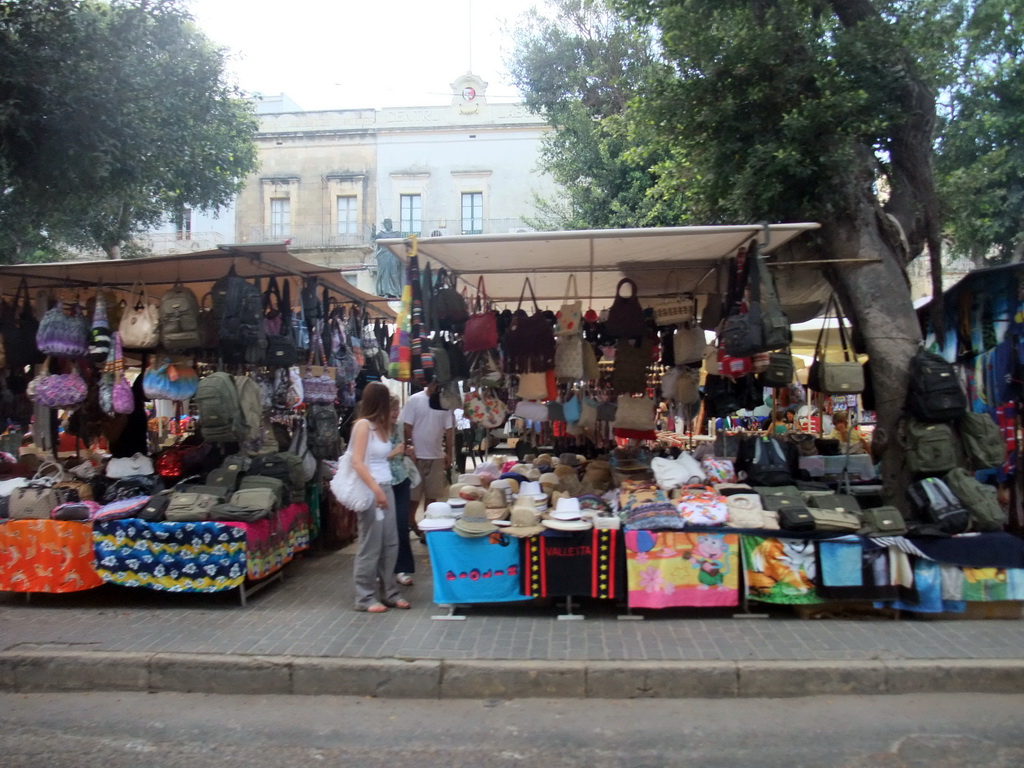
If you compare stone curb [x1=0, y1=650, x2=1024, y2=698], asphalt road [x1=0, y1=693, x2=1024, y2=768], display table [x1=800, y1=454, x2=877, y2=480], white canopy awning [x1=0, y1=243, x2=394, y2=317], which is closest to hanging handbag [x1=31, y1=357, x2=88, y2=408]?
white canopy awning [x1=0, y1=243, x2=394, y2=317]

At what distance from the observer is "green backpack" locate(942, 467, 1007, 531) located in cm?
532

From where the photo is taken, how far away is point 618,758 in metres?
3.65

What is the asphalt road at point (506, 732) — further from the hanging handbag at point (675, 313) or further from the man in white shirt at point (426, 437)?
the hanging handbag at point (675, 313)

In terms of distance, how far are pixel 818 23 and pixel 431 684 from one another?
6436 millimetres

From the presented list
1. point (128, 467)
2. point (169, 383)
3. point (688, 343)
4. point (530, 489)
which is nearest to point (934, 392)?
point (688, 343)

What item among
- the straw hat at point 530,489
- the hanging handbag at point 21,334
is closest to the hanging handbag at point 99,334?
the hanging handbag at point 21,334

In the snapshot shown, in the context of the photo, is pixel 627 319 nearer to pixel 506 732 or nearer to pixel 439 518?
pixel 439 518

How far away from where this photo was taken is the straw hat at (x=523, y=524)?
5.35 meters

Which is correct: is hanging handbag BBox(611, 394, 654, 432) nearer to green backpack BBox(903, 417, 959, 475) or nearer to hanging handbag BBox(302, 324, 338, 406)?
green backpack BBox(903, 417, 959, 475)

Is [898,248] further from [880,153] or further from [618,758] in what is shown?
[618,758]

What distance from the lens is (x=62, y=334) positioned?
631cm

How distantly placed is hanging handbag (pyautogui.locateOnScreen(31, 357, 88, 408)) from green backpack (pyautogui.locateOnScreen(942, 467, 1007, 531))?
729 centimetres

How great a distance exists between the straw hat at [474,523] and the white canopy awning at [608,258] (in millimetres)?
2029

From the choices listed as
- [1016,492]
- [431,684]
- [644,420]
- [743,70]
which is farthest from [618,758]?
[743,70]
